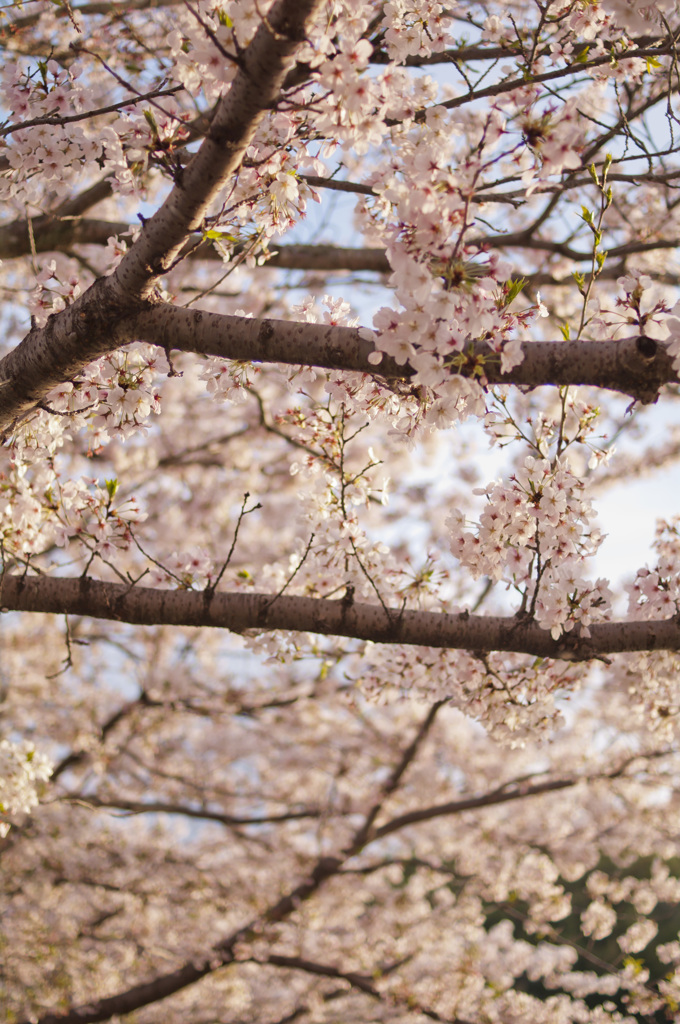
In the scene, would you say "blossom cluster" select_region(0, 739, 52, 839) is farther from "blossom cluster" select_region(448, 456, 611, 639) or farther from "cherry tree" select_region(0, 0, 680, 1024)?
"blossom cluster" select_region(448, 456, 611, 639)

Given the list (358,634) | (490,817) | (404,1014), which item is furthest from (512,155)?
(490,817)

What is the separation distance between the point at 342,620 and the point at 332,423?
873mm

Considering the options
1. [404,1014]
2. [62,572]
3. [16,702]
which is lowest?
[404,1014]

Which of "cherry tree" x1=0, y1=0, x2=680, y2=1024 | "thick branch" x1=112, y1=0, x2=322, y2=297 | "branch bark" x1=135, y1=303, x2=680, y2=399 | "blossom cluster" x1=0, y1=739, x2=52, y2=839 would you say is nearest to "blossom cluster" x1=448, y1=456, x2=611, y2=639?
"cherry tree" x1=0, y1=0, x2=680, y2=1024

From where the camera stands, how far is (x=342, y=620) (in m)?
2.61

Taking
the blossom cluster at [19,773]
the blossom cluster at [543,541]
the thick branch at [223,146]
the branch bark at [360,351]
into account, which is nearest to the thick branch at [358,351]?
the branch bark at [360,351]

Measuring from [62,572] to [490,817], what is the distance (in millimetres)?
6554

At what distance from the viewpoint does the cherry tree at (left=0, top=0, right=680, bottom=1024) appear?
177 centimetres

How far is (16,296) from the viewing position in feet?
22.8

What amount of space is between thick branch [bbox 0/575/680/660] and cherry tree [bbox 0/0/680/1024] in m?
0.01

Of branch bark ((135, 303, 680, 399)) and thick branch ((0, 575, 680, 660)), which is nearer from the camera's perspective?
branch bark ((135, 303, 680, 399))

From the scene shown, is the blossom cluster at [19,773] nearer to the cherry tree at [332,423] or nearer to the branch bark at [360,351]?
the cherry tree at [332,423]

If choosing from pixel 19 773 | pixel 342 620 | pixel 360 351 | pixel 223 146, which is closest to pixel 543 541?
pixel 342 620

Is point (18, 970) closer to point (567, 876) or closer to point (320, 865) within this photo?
point (320, 865)
